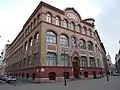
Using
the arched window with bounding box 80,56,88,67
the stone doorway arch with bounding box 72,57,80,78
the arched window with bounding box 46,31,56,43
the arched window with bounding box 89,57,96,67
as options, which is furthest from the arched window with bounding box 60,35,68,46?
the arched window with bounding box 89,57,96,67

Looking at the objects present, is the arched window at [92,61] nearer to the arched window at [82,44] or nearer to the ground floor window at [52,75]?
the arched window at [82,44]

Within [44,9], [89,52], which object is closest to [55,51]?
[44,9]

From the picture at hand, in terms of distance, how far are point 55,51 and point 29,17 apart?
1336 cm

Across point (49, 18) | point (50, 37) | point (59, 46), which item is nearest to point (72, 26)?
point (49, 18)

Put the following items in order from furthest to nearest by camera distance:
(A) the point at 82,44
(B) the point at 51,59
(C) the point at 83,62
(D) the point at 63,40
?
(A) the point at 82,44
(C) the point at 83,62
(D) the point at 63,40
(B) the point at 51,59

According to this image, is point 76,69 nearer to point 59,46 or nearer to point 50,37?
point 59,46

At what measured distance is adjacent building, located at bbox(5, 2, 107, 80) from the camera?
2850 cm

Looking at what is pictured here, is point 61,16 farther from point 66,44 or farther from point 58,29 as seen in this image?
point 66,44

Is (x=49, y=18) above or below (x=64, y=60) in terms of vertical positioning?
above

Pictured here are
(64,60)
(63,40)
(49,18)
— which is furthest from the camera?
(63,40)

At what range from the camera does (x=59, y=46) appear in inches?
1220

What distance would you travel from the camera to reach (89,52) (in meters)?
39.0

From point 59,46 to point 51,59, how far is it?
3.59 metres

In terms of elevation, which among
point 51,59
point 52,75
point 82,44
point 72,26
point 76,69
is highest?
point 72,26
